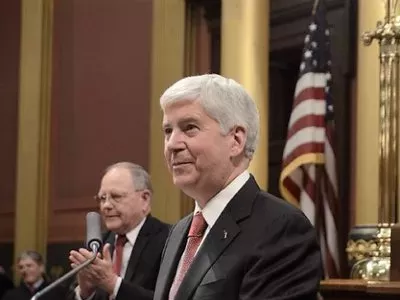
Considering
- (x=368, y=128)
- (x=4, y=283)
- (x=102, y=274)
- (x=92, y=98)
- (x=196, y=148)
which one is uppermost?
(x=92, y=98)

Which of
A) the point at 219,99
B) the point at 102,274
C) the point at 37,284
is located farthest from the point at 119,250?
the point at 37,284

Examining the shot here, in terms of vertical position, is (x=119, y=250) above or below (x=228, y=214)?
below

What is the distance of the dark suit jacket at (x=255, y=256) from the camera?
1.93 meters

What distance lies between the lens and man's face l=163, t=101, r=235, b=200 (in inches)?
79.3

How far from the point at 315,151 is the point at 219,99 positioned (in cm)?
287

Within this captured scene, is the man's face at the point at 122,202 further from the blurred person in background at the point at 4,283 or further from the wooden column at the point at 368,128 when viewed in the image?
the blurred person in background at the point at 4,283

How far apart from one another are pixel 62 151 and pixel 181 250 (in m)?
5.20

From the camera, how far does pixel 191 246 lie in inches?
83.7

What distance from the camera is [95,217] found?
8.25ft

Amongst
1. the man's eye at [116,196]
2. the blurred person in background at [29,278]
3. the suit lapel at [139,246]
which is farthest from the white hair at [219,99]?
the blurred person in background at [29,278]

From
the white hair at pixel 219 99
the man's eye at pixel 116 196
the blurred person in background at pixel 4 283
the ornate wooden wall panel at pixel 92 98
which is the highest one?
the ornate wooden wall panel at pixel 92 98

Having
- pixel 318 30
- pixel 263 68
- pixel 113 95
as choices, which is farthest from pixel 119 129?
pixel 318 30

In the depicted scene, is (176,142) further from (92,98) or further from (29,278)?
(92,98)

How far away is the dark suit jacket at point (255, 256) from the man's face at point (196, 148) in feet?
0.29
